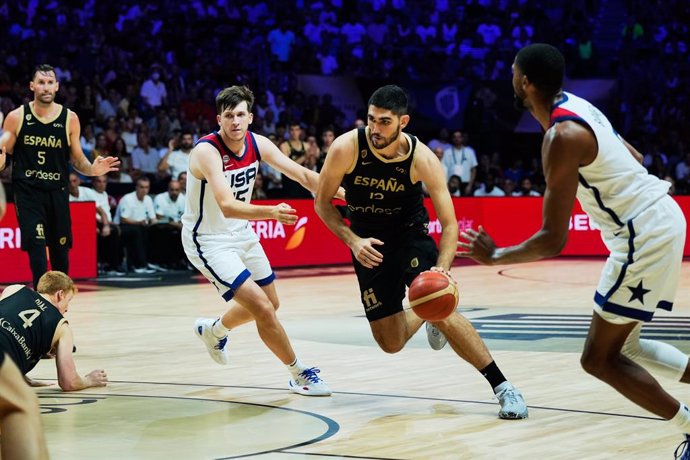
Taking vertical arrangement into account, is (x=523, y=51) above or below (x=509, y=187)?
above

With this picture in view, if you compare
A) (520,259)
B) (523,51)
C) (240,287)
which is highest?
(523,51)

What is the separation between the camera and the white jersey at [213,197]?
291 inches

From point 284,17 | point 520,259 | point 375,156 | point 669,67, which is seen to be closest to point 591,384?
point 375,156

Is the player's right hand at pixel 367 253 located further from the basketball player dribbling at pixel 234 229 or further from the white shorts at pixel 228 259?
the white shorts at pixel 228 259

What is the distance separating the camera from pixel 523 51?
4.93 metres

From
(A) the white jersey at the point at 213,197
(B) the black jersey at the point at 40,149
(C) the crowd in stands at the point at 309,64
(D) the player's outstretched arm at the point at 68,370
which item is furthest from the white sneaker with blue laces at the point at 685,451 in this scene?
(C) the crowd in stands at the point at 309,64

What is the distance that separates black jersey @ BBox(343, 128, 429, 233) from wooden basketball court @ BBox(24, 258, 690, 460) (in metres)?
1.10

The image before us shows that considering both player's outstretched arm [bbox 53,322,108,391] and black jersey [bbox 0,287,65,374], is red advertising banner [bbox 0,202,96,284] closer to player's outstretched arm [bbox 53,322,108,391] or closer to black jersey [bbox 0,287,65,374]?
player's outstretched arm [bbox 53,322,108,391]

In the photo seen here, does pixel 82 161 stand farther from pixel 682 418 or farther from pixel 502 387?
pixel 682 418

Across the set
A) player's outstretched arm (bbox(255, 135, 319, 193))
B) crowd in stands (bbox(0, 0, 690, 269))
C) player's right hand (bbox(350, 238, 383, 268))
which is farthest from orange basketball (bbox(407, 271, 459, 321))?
crowd in stands (bbox(0, 0, 690, 269))

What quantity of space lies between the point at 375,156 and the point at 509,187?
13.5 meters

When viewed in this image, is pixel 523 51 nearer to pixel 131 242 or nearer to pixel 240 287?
pixel 240 287

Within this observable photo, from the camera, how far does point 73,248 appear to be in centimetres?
1485

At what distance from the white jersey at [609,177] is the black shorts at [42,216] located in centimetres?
516
